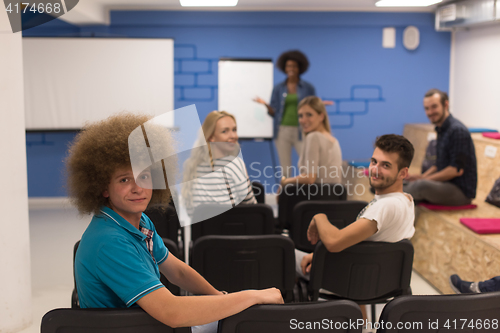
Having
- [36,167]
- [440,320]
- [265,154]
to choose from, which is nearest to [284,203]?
[440,320]

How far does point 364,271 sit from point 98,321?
3.95 feet

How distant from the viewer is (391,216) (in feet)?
5.91

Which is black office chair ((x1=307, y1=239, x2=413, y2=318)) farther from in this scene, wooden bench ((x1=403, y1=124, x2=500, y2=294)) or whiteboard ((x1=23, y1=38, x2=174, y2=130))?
whiteboard ((x1=23, y1=38, x2=174, y2=130))

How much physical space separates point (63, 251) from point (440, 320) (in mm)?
3479

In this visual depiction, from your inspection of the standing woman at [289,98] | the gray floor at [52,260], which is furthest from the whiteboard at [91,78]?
the standing woman at [289,98]

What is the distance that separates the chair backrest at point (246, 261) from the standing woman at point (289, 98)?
134 inches

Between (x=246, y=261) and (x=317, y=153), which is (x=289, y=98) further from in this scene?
(x=246, y=261)

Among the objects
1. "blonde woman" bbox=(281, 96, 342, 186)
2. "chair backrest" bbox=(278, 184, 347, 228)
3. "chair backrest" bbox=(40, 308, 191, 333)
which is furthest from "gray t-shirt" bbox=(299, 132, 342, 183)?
"chair backrest" bbox=(40, 308, 191, 333)

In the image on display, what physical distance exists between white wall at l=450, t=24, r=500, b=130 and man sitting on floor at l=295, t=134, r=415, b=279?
3.69 meters

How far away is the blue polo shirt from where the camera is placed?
1088 millimetres

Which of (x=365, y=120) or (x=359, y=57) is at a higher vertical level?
(x=359, y=57)

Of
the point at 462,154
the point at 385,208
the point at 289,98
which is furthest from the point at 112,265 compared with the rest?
the point at 289,98

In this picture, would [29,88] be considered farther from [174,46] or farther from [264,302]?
[264,302]

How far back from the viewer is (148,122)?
1.23 m
